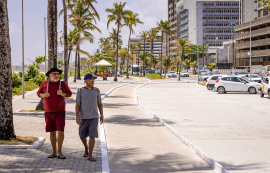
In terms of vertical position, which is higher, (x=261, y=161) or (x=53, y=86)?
(x=53, y=86)

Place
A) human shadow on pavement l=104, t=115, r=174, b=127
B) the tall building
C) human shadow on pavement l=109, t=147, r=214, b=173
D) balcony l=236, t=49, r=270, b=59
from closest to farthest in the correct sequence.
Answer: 1. human shadow on pavement l=109, t=147, r=214, b=173
2. human shadow on pavement l=104, t=115, r=174, b=127
3. balcony l=236, t=49, r=270, b=59
4. the tall building

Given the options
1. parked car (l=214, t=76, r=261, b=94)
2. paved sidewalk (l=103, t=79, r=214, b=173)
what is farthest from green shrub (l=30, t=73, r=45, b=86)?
paved sidewalk (l=103, t=79, r=214, b=173)

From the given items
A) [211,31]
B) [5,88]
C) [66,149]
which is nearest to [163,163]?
[66,149]

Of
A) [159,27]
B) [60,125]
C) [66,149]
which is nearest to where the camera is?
[60,125]

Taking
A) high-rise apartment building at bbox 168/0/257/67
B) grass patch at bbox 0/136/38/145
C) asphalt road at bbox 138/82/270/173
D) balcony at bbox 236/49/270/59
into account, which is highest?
high-rise apartment building at bbox 168/0/257/67

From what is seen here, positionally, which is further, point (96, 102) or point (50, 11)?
point (50, 11)

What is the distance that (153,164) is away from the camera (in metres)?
7.77

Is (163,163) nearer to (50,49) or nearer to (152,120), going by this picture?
(152,120)

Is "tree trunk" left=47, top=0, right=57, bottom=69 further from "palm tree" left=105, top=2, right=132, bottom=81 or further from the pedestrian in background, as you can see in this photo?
"palm tree" left=105, top=2, right=132, bottom=81

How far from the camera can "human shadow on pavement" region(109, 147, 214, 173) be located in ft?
24.2

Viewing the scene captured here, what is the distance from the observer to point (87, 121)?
786 centimetres

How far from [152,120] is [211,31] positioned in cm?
16240

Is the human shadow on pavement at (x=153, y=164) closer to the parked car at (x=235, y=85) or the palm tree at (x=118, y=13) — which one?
the parked car at (x=235, y=85)

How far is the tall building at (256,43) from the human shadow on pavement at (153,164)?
81485 mm
